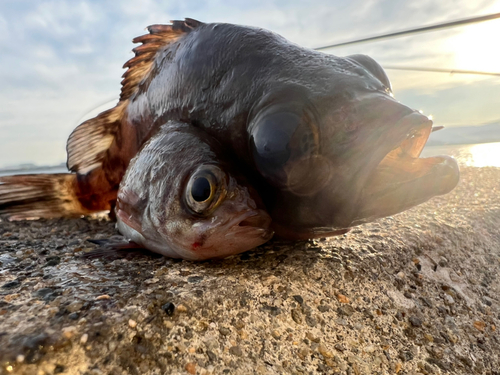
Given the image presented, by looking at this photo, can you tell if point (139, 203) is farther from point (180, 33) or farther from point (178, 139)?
point (180, 33)

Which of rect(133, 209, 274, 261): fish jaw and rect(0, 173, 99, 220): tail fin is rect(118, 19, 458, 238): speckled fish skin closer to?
rect(133, 209, 274, 261): fish jaw

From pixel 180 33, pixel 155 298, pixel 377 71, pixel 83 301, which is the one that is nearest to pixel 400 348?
pixel 155 298

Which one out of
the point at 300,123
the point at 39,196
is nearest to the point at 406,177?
the point at 300,123

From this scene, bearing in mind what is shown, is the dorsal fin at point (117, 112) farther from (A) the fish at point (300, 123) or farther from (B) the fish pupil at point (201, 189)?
(B) the fish pupil at point (201, 189)

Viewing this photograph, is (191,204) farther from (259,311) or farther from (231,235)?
(259,311)

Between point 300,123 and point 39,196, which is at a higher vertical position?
point 300,123

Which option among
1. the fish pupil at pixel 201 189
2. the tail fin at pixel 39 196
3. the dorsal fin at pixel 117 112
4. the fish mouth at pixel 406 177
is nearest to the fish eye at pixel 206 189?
the fish pupil at pixel 201 189
